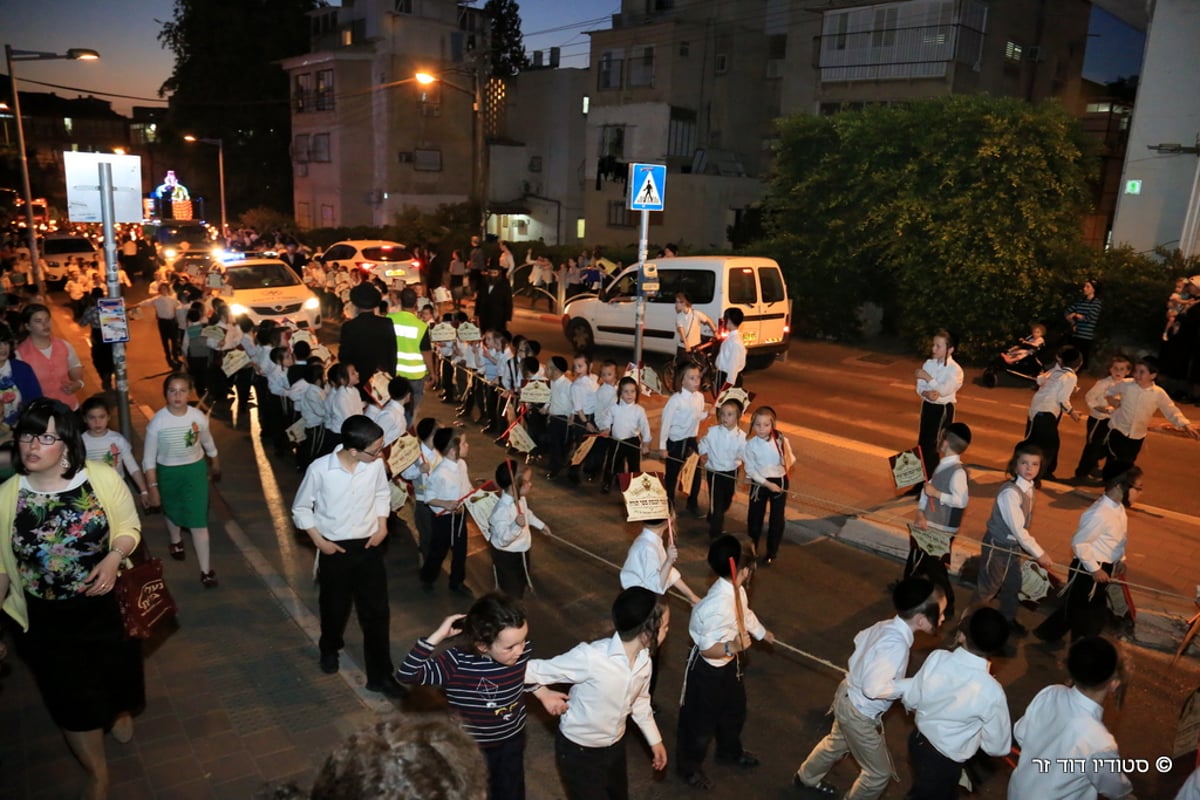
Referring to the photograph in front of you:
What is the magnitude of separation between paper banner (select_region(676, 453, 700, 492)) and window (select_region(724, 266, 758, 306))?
7.22m

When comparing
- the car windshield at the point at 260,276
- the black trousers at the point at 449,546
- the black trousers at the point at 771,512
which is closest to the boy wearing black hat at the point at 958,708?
the black trousers at the point at 771,512

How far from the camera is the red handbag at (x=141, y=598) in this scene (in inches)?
165

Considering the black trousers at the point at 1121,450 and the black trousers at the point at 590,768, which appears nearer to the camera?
the black trousers at the point at 590,768

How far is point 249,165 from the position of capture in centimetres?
5203

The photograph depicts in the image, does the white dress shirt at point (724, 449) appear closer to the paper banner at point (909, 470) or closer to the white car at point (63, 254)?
the paper banner at point (909, 470)

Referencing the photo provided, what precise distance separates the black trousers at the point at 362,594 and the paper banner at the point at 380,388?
306 centimetres

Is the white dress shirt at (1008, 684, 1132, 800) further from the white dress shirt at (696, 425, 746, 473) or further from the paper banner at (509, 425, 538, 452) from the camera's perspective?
the paper banner at (509, 425, 538, 452)

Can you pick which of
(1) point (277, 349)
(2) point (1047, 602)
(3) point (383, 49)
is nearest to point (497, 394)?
(1) point (277, 349)

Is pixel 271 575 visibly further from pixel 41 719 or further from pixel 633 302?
pixel 633 302

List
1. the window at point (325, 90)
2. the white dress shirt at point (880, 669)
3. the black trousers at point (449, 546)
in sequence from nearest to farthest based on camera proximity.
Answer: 1. the white dress shirt at point (880, 669)
2. the black trousers at point (449, 546)
3. the window at point (325, 90)

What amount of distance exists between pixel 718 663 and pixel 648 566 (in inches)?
31.0

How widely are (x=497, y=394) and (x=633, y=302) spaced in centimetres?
529

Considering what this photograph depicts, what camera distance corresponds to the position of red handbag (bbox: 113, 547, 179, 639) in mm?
4203

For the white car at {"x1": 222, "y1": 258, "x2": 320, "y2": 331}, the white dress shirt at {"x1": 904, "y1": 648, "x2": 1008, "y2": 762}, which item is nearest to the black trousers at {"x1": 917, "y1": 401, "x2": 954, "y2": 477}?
the white dress shirt at {"x1": 904, "y1": 648, "x2": 1008, "y2": 762}
